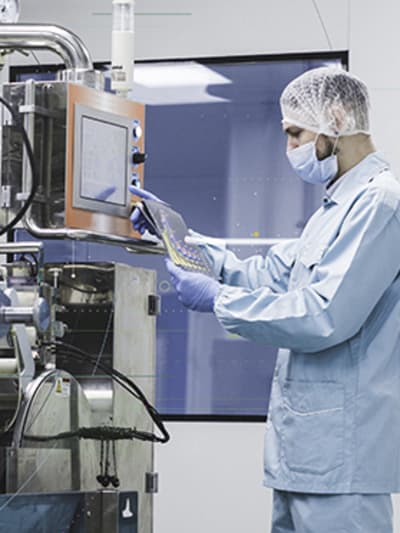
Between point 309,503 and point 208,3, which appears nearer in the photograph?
point 309,503

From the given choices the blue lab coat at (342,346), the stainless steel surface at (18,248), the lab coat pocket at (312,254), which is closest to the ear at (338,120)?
the blue lab coat at (342,346)

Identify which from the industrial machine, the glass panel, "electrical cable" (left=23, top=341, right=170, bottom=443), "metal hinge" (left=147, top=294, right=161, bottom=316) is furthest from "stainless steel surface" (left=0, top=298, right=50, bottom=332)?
the glass panel

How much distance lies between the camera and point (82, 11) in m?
3.96

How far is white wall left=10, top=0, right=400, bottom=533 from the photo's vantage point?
382 centimetres

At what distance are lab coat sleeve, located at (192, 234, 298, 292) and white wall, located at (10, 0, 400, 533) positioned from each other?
1389 mm

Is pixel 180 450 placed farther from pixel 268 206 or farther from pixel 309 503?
pixel 309 503

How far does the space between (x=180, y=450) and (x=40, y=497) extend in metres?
1.86

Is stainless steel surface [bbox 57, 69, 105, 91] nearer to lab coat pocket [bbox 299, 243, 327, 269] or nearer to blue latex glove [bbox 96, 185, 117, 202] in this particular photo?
blue latex glove [bbox 96, 185, 117, 202]

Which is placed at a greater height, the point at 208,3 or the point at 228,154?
the point at 208,3

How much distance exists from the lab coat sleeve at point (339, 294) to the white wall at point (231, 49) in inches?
68.5

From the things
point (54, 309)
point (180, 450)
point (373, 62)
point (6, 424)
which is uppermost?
point (373, 62)

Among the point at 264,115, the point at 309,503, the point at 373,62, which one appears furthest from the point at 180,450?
the point at 309,503

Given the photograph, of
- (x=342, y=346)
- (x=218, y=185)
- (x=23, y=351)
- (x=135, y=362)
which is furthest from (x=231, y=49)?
(x=23, y=351)

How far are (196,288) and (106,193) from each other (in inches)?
10.9
